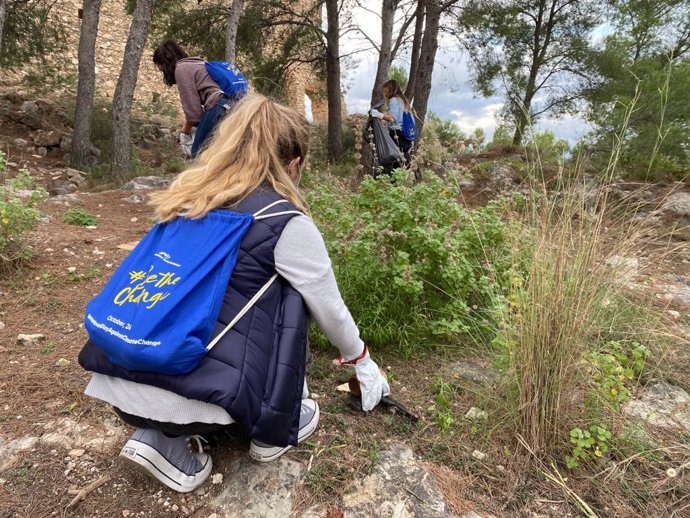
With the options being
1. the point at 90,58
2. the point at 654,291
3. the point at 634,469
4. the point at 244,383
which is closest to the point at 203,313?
the point at 244,383

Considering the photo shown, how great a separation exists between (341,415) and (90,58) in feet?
27.0

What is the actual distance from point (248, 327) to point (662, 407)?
6.05 feet

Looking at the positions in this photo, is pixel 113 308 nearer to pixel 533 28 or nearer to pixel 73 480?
pixel 73 480

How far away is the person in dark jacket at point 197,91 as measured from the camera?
3232 mm

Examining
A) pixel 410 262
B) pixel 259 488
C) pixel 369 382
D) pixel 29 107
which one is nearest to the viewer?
pixel 259 488

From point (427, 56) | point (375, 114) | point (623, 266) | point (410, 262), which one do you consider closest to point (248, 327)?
point (410, 262)

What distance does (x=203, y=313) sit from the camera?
46.2 inches

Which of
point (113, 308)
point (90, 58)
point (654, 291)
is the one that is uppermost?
point (90, 58)

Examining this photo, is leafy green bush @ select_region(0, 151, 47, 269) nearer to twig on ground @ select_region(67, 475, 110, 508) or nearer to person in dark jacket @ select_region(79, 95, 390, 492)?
person in dark jacket @ select_region(79, 95, 390, 492)

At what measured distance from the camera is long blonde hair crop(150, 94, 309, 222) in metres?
1.38

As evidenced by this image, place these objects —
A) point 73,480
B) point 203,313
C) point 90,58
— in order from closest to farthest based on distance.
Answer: point 203,313 → point 73,480 → point 90,58

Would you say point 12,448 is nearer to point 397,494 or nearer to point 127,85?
point 397,494

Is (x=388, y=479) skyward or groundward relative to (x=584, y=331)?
groundward

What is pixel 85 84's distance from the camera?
744 cm
